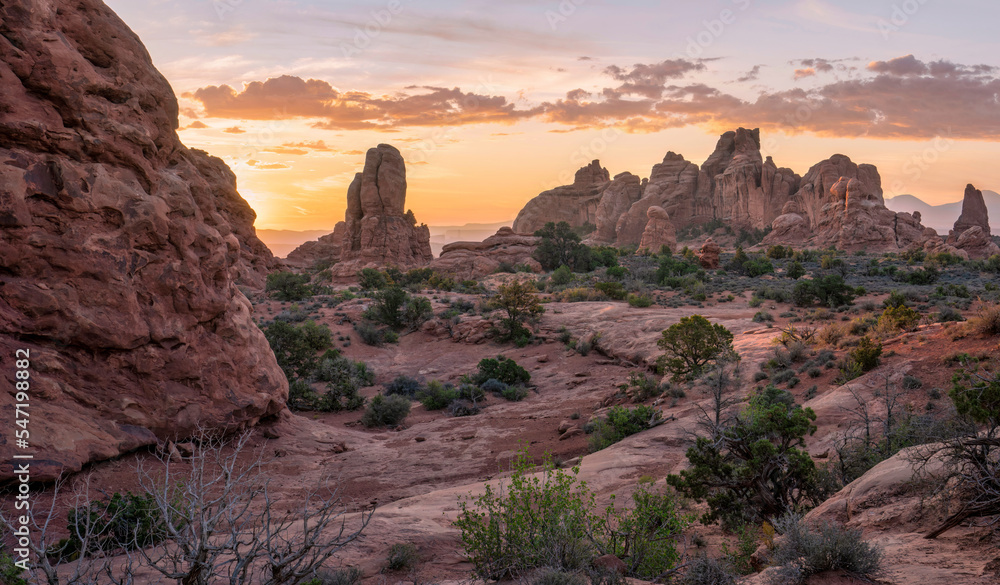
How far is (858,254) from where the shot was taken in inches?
2142

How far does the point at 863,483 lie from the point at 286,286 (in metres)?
32.2

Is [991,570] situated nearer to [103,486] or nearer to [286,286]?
[103,486]

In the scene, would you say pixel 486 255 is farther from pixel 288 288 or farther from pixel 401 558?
pixel 401 558

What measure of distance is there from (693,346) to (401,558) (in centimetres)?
1160

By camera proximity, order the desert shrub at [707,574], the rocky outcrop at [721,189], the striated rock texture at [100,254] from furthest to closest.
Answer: the rocky outcrop at [721,189], the striated rock texture at [100,254], the desert shrub at [707,574]

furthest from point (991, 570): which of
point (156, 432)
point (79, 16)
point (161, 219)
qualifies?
point (79, 16)

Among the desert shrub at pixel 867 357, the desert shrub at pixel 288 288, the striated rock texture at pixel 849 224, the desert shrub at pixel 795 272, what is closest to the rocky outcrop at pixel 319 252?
the desert shrub at pixel 288 288

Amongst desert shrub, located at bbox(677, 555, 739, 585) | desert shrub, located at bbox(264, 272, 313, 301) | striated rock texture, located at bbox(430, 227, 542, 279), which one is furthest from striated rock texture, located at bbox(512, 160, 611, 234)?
desert shrub, located at bbox(677, 555, 739, 585)

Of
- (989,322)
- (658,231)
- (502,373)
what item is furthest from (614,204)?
(989,322)

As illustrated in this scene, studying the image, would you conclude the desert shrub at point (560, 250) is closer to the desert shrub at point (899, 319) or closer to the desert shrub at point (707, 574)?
the desert shrub at point (899, 319)

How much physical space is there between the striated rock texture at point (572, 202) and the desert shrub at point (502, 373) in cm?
9702

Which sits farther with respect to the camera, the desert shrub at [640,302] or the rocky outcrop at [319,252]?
the rocky outcrop at [319,252]

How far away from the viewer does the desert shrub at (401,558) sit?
18.8ft

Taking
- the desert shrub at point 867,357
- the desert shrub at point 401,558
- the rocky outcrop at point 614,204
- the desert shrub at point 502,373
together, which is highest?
the rocky outcrop at point 614,204
